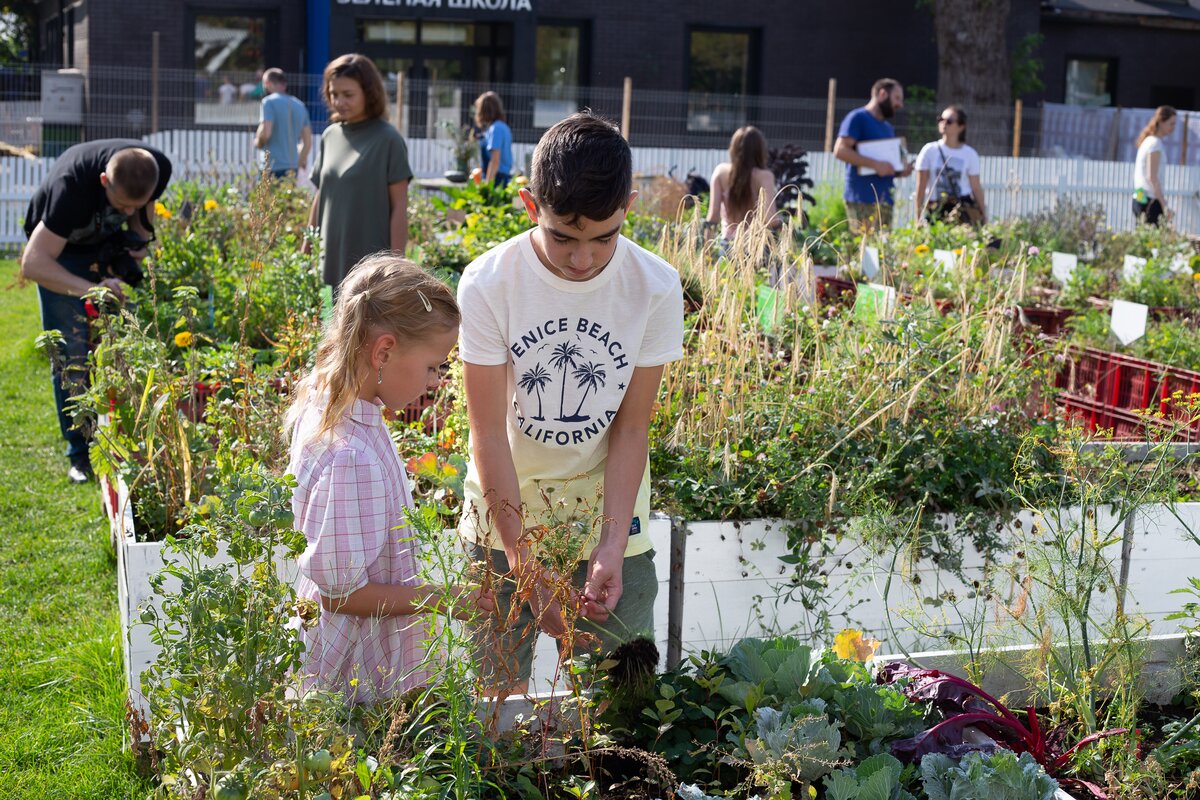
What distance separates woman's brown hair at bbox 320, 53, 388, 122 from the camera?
496 centimetres

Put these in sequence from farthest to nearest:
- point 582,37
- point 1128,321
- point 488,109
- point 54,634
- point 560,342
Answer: point 582,37 < point 488,109 < point 1128,321 < point 54,634 < point 560,342

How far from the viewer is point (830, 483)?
11.1ft

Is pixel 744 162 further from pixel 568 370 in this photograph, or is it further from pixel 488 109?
pixel 488 109

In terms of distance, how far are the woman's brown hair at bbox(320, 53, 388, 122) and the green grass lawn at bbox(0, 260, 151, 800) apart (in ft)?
6.30

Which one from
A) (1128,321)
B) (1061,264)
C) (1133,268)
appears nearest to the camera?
(1128,321)

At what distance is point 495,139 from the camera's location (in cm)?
1072

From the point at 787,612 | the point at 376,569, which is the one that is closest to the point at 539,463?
the point at 376,569

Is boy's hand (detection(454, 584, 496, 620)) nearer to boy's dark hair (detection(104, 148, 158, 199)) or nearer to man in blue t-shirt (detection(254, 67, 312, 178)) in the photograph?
boy's dark hair (detection(104, 148, 158, 199))

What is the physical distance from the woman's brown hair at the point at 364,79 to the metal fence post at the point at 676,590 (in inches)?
100

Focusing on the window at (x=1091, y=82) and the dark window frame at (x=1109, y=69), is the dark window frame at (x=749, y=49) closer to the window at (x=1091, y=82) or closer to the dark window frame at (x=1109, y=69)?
→ the dark window frame at (x=1109, y=69)

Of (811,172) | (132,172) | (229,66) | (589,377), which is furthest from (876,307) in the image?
(229,66)

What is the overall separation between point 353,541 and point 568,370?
20.7 inches

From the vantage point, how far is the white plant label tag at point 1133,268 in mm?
7715

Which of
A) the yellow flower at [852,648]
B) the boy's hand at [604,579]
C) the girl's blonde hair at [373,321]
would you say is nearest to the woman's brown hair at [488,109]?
the girl's blonde hair at [373,321]
